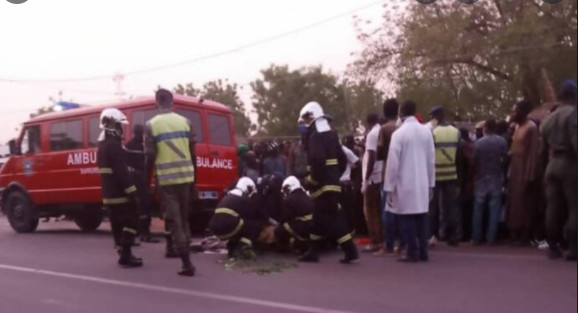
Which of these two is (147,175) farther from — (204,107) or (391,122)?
(204,107)

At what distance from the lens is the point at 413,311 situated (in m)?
5.49

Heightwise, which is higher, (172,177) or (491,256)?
(172,177)

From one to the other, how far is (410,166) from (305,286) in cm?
185

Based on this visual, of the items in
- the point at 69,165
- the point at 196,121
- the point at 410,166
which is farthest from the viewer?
the point at 69,165

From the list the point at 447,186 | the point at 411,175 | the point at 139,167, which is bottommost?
the point at 447,186

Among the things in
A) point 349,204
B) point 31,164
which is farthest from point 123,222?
point 31,164

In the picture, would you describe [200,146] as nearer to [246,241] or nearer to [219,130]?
[219,130]

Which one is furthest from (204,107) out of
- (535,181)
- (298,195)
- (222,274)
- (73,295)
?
(535,181)

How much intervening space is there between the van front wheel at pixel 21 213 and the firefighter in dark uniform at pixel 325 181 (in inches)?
263

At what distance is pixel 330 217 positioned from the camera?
7.79m

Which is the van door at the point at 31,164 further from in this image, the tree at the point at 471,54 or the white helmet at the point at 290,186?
the tree at the point at 471,54

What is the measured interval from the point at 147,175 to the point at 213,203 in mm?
2832

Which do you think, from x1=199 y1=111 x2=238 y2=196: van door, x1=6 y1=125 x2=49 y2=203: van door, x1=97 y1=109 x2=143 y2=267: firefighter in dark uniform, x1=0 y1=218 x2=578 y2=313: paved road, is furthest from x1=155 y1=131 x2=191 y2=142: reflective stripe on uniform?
x1=6 y1=125 x2=49 y2=203: van door

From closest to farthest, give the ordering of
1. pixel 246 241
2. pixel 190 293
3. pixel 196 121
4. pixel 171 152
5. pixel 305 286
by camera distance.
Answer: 1. pixel 190 293
2. pixel 305 286
3. pixel 171 152
4. pixel 246 241
5. pixel 196 121
